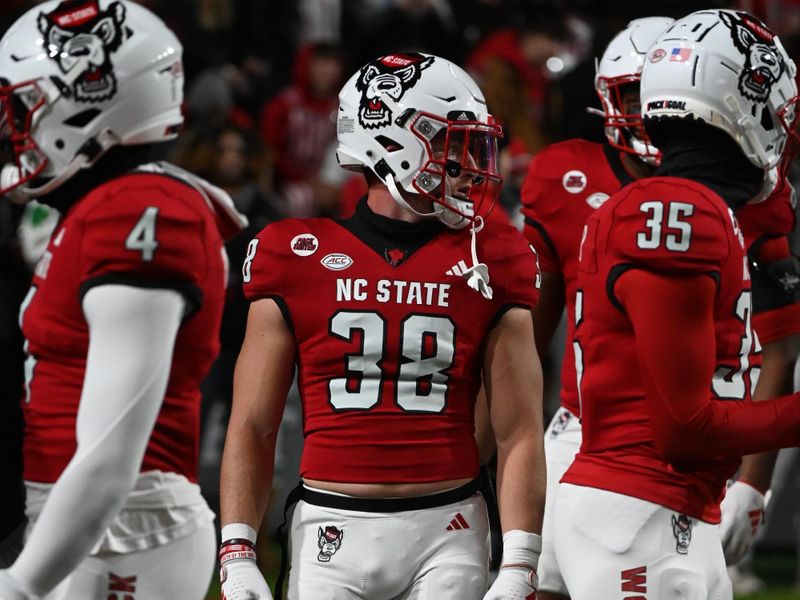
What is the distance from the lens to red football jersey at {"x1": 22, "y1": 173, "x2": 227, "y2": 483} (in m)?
2.92

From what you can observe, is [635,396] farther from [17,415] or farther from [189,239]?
[17,415]

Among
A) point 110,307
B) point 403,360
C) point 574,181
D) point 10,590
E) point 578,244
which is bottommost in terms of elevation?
point 10,590

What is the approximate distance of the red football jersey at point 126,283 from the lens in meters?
2.92

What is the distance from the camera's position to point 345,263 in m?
2.97

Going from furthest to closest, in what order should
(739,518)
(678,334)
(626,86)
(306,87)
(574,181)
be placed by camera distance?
(306,87) → (574,181) → (626,86) → (739,518) → (678,334)

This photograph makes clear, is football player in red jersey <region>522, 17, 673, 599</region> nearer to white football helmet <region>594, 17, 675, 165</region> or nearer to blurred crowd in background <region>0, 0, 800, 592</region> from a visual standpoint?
white football helmet <region>594, 17, 675, 165</region>

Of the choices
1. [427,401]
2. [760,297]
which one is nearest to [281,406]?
[427,401]

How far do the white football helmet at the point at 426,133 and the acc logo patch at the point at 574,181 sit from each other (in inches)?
33.8

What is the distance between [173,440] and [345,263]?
583 mm

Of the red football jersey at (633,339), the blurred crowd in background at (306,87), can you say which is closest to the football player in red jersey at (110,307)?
the red football jersey at (633,339)

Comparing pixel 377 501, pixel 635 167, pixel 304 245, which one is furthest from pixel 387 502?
pixel 635 167

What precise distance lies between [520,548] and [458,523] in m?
0.14

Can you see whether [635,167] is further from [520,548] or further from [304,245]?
[520,548]

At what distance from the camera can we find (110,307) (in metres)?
2.86
